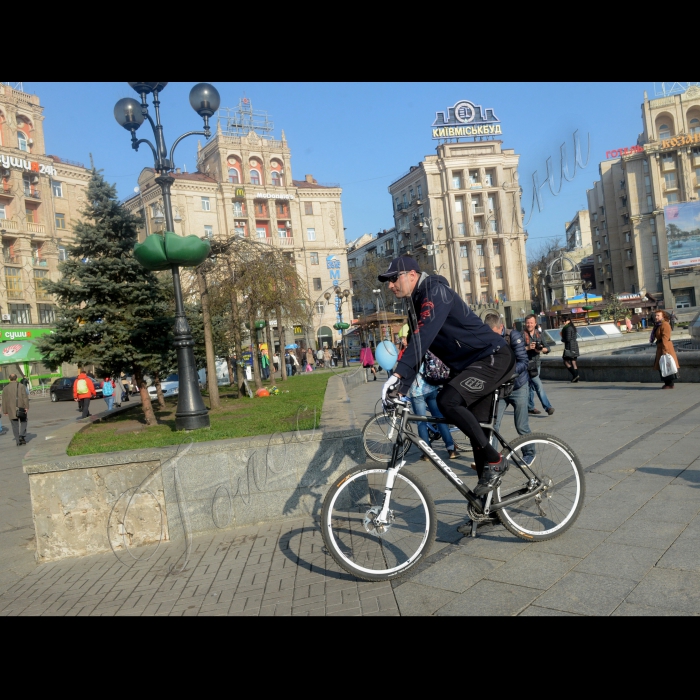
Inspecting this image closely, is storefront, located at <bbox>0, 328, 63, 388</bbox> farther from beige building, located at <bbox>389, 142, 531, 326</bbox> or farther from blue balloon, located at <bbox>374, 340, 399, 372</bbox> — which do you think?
blue balloon, located at <bbox>374, 340, 399, 372</bbox>

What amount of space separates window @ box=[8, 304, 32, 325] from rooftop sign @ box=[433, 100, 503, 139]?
5022 cm

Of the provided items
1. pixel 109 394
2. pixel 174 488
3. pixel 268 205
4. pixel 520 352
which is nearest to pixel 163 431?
pixel 174 488

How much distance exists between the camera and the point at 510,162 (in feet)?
241

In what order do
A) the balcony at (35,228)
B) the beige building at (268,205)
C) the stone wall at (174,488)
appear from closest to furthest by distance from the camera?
the stone wall at (174,488)
the balcony at (35,228)
the beige building at (268,205)

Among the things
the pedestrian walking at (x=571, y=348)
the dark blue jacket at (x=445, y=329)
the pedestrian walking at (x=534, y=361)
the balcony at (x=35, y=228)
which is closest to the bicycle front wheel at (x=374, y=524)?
the dark blue jacket at (x=445, y=329)

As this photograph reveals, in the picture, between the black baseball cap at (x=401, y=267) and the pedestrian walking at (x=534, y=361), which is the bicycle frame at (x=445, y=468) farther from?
the pedestrian walking at (x=534, y=361)

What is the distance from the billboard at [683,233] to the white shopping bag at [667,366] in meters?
62.5

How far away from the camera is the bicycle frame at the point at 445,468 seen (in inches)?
159

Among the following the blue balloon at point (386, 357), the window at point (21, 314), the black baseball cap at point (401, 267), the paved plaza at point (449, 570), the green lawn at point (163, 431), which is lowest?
the paved plaza at point (449, 570)

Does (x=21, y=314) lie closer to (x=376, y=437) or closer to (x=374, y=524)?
(x=376, y=437)

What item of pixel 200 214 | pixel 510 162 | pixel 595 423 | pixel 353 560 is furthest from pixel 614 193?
pixel 353 560
